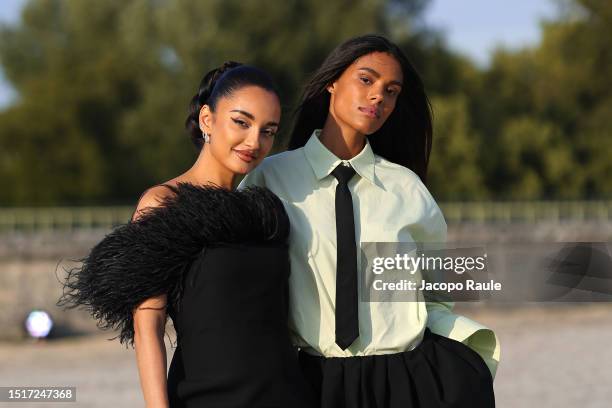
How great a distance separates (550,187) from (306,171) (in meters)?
41.4

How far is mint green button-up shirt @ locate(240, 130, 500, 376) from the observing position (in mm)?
3551

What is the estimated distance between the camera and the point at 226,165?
11.5 feet

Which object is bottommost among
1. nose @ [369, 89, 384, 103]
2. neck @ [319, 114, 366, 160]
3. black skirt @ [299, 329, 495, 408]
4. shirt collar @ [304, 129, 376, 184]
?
black skirt @ [299, 329, 495, 408]

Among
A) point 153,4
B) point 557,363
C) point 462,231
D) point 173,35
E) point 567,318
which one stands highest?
point 153,4

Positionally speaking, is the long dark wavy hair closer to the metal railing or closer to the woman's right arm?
the woman's right arm

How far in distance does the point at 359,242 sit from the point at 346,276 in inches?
5.4

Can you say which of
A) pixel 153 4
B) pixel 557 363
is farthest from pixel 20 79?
pixel 557 363

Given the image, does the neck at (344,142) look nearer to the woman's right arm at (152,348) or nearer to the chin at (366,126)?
the chin at (366,126)

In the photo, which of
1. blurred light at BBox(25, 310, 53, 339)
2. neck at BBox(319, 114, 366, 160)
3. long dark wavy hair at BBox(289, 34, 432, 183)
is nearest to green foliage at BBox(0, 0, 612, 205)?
blurred light at BBox(25, 310, 53, 339)

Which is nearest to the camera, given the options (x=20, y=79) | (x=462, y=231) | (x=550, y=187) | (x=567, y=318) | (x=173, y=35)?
(x=567, y=318)

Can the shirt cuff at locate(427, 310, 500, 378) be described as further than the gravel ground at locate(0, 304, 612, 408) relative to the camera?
No

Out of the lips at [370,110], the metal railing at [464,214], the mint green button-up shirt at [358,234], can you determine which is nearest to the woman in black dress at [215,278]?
the mint green button-up shirt at [358,234]

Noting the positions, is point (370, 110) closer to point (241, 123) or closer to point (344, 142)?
point (344, 142)

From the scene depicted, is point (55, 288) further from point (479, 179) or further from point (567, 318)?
point (479, 179)
